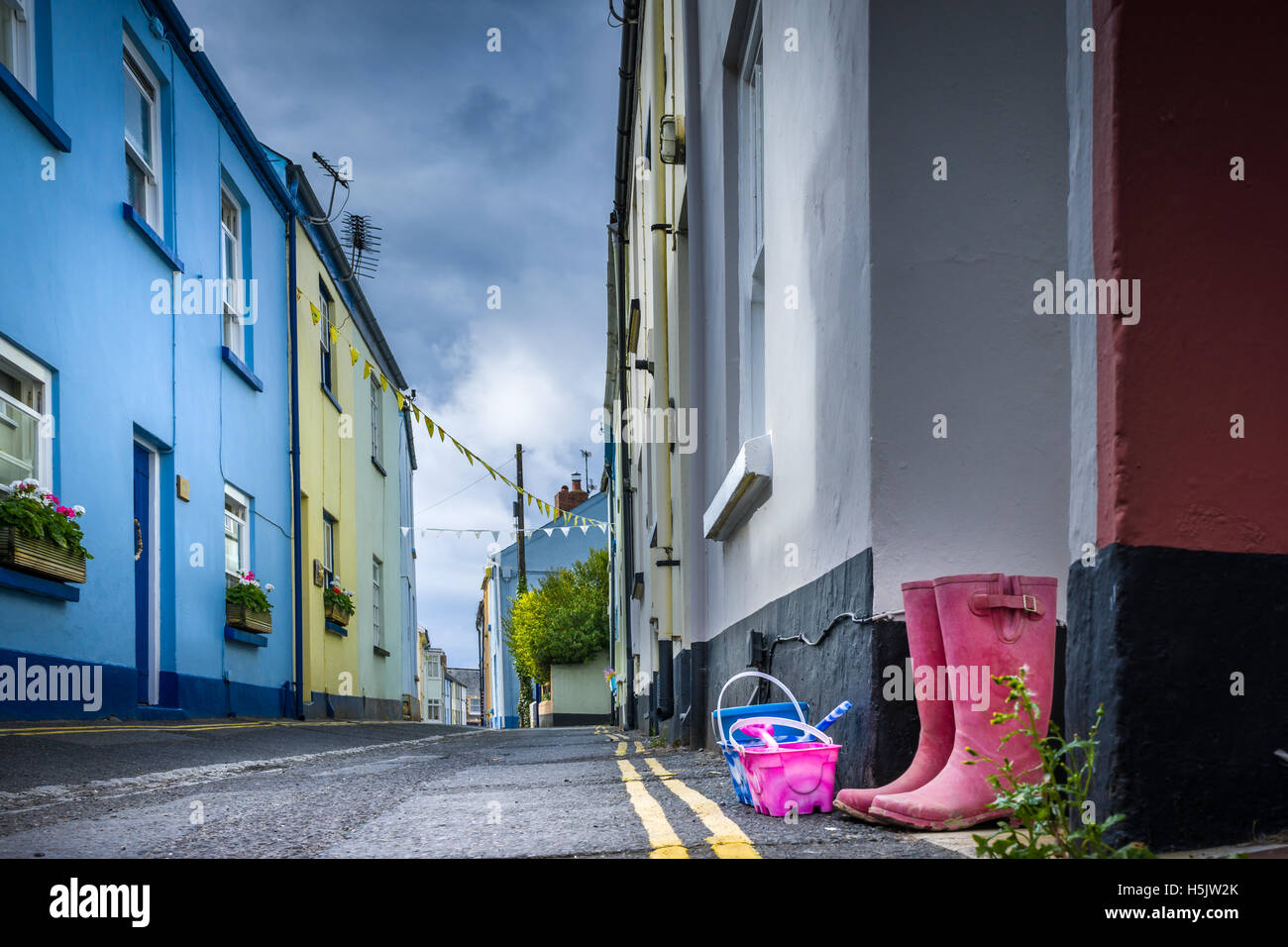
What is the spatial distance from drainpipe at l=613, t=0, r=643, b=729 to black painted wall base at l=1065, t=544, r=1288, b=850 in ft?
39.5

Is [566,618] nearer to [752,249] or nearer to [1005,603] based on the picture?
[752,249]

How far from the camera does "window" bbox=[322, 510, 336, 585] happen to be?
1516 cm

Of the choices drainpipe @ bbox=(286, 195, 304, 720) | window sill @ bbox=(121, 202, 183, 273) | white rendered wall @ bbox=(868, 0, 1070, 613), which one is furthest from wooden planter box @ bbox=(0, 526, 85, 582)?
drainpipe @ bbox=(286, 195, 304, 720)

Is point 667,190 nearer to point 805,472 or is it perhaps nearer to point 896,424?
point 805,472

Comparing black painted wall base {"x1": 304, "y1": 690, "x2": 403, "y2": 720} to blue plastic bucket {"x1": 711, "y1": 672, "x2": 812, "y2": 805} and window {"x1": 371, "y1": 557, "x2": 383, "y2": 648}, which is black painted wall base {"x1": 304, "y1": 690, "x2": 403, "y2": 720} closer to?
window {"x1": 371, "y1": 557, "x2": 383, "y2": 648}

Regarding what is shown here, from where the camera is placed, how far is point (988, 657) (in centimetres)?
287

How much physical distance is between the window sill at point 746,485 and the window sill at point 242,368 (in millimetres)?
6247

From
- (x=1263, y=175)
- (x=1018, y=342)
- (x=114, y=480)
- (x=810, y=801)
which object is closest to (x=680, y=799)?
(x=810, y=801)

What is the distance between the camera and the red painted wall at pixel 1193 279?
7.21 ft

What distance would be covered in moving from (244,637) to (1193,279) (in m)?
10.1

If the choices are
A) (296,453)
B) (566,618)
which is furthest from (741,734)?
(566,618)

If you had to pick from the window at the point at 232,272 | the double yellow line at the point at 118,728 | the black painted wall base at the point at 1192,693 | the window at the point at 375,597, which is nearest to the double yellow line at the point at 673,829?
the black painted wall base at the point at 1192,693

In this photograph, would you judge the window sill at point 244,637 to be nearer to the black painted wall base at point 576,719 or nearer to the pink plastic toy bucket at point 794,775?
the pink plastic toy bucket at point 794,775

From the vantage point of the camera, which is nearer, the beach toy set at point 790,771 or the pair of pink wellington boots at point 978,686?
the pair of pink wellington boots at point 978,686
